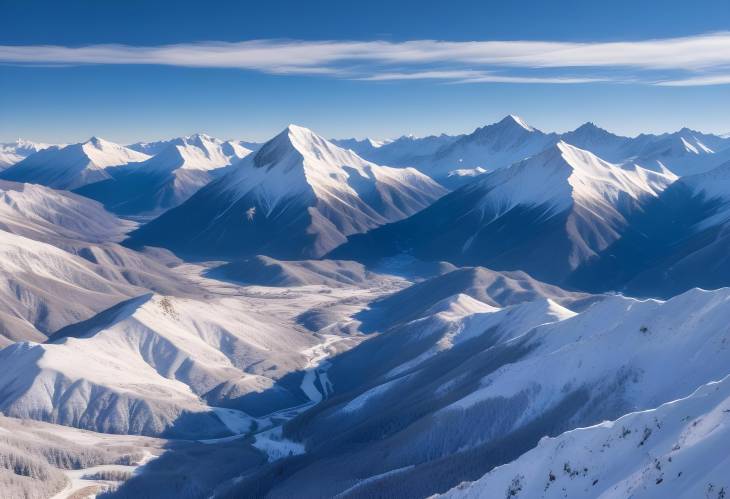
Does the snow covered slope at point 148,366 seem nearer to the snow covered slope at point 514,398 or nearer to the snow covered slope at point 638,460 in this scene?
the snow covered slope at point 514,398

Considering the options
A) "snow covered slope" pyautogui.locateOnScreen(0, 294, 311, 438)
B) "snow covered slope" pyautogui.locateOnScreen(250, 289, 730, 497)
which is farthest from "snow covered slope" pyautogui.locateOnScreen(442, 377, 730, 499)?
"snow covered slope" pyautogui.locateOnScreen(0, 294, 311, 438)

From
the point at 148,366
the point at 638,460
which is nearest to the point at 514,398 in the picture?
the point at 638,460

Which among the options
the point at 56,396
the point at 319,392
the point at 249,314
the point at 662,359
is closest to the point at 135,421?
the point at 56,396

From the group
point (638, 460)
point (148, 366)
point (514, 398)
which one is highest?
point (148, 366)

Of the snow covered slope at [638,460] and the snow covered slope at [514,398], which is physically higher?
Result: the snow covered slope at [638,460]

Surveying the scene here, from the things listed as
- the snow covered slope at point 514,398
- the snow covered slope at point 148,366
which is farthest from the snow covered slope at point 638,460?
the snow covered slope at point 148,366

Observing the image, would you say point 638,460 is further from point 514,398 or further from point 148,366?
point 148,366
